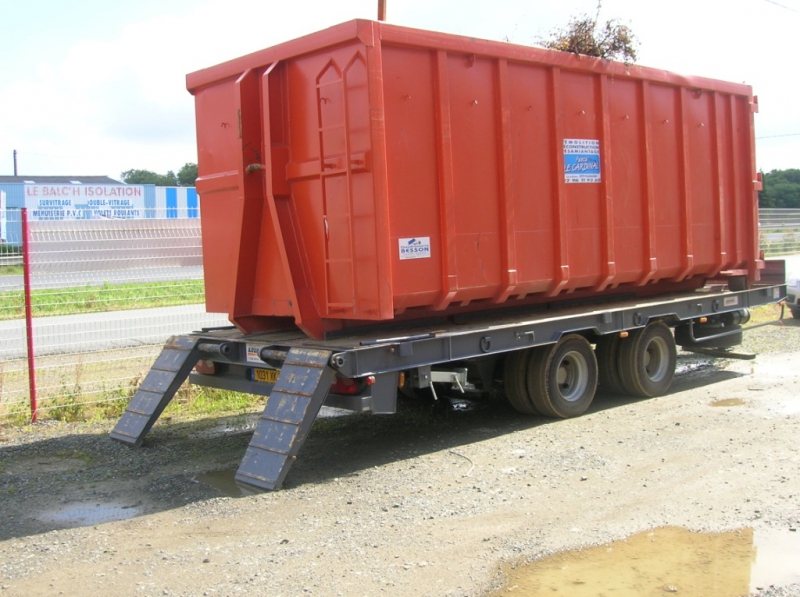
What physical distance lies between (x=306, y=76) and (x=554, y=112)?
2.61 m

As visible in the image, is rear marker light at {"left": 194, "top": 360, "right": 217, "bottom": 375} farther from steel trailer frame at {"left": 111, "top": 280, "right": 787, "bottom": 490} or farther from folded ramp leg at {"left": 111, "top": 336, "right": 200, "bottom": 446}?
folded ramp leg at {"left": 111, "top": 336, "right": 200, "bottom": 446}

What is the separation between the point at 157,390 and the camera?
305 inches

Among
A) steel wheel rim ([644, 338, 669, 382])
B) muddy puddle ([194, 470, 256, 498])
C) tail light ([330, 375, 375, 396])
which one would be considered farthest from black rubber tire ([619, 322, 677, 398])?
muddy puddle ([194, 470, 256, 498])

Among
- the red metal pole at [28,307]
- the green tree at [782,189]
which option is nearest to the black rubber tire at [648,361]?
the red metal pole at [28,307]

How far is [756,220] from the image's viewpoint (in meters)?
11.1

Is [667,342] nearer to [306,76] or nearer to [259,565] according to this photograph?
[306,76]

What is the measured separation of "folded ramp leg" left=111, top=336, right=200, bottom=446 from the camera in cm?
763

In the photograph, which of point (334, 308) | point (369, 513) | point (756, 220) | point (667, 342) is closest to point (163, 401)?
point (334, 308)

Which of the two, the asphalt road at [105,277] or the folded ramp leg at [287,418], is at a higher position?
the asphalt road at [105,277]

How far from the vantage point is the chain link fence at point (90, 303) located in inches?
364

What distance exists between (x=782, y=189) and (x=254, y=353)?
48.6 metres

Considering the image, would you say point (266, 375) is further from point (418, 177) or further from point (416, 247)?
point (418, 177)

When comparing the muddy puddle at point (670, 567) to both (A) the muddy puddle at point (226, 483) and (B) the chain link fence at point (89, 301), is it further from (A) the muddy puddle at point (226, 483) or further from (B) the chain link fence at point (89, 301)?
(B) the chain link fence at point (89, 301)

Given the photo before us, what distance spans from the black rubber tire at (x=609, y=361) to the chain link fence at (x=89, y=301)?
5219 mm
